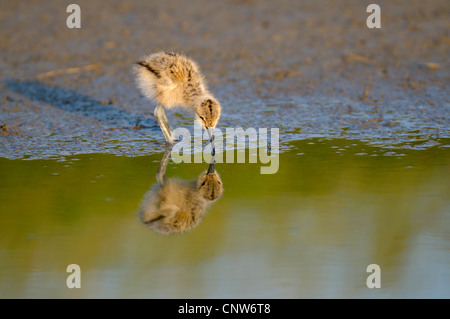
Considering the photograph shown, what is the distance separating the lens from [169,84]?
669 centimetres

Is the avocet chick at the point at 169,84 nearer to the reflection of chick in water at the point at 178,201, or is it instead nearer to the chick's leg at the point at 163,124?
A: the chick's leg at the point at 163,124

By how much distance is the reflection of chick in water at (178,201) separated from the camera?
491cm

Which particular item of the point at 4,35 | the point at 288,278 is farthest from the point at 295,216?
the point at 4,35

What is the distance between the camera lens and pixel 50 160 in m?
6.18

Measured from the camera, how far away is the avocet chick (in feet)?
21.9

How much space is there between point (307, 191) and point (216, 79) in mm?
3761

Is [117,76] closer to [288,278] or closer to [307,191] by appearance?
[307,191]

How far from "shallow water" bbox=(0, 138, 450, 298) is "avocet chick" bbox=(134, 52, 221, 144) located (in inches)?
27.6

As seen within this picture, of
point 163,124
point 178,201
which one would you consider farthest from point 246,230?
point 163,124

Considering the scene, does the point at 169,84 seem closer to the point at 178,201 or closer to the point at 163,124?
the point at 163,124

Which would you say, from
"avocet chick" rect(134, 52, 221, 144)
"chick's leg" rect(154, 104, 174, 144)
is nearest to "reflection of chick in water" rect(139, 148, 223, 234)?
"chick's leg" rect(154, 104, 174, 144)

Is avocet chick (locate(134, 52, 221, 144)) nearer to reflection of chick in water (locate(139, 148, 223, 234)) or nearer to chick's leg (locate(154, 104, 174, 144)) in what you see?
chick's leg (locate(154, 104, 174, 144))

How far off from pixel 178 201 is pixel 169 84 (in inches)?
68.7

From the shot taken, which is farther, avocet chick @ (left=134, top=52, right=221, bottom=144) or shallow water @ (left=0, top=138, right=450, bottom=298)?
avocet chick @ (left=134, top=52, right=221, bottom=144)
